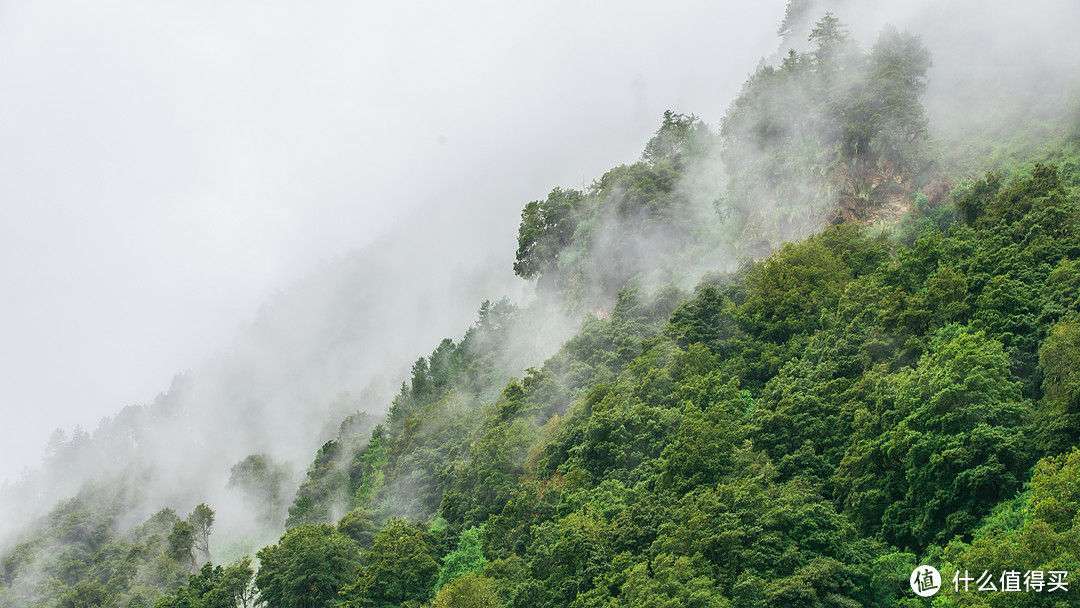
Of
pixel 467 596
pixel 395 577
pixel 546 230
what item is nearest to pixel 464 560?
pixel 395 577

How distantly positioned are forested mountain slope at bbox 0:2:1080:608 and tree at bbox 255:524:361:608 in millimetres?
148

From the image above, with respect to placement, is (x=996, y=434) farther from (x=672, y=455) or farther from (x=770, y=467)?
(x=672, y=455)

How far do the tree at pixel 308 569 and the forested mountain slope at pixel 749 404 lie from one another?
0.15 m

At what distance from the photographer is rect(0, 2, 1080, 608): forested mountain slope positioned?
2331cm

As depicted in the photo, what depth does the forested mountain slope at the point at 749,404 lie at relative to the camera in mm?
23312

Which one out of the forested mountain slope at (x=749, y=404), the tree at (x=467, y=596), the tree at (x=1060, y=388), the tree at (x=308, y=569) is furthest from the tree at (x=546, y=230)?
the tree at (x=1060, y=388)

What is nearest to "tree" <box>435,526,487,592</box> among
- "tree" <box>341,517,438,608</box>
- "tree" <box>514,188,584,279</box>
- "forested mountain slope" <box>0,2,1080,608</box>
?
"forested mountain slope" <box>0,2,1080,608</box>

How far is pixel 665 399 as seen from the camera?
37.7m

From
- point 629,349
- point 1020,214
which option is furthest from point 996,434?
point 629,349

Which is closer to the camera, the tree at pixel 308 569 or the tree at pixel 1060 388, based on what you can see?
the tree at pixel 1060 388

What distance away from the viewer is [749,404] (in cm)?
A: 3584

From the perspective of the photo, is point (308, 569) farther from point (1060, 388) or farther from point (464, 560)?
point (1060, 388)

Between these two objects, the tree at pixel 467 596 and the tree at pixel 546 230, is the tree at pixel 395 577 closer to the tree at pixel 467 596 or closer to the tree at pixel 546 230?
the tree at pixel 467 596

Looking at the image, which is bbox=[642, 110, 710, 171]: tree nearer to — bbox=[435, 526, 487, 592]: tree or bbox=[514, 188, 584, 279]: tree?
bbox=[514, 188, 584, 279]: tree
